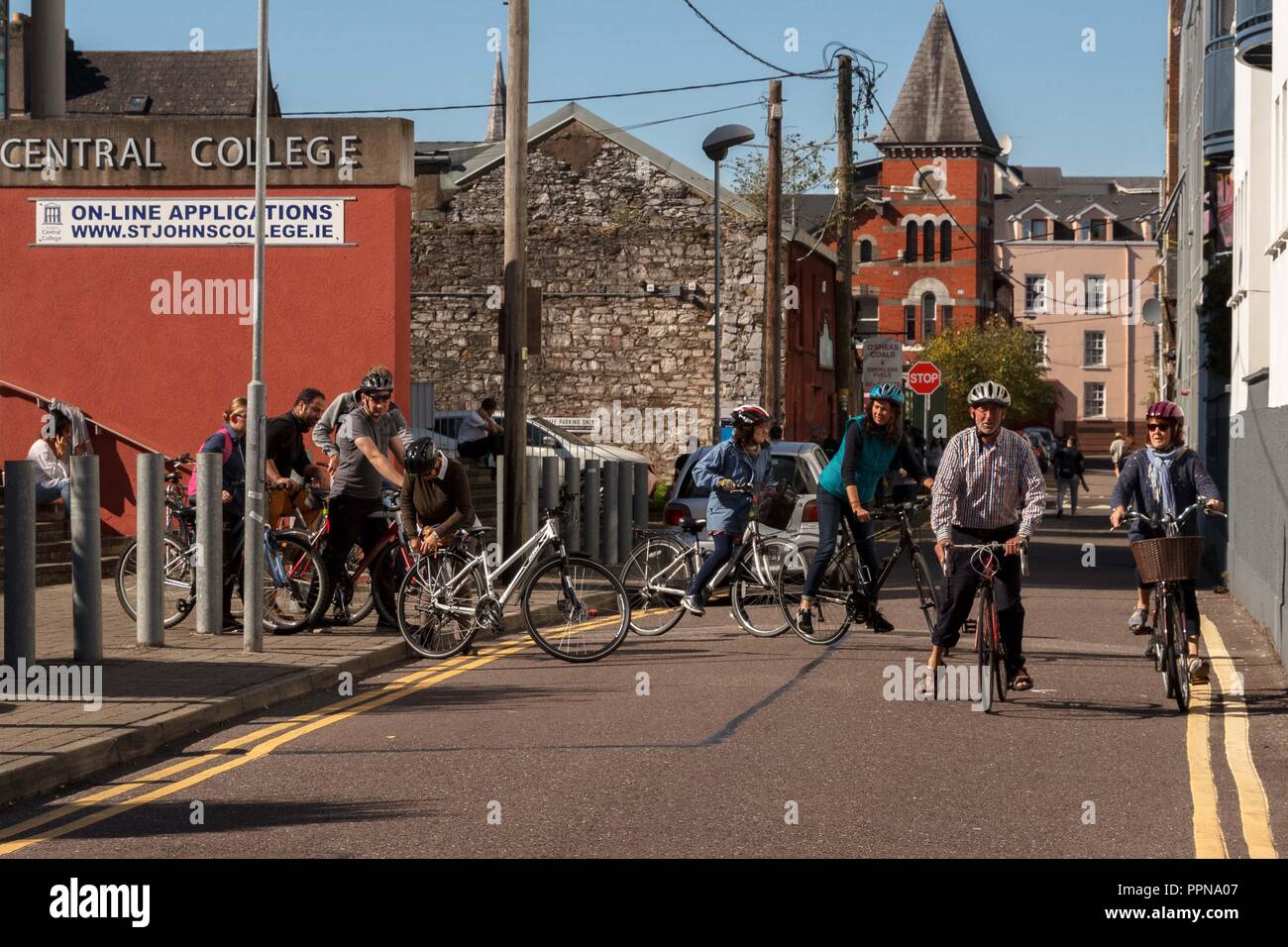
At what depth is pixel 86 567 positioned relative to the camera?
11.7 metres

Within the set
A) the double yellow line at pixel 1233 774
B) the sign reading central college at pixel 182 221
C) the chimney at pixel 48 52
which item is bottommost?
the double yellow line at pixel 1233 774

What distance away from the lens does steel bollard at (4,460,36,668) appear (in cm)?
1082

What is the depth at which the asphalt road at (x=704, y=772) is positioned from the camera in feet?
23.0

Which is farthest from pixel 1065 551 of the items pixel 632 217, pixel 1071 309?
pixel 1071 309

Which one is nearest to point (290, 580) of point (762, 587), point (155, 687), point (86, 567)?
point (86, 567)

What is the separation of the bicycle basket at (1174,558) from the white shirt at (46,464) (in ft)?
38.8

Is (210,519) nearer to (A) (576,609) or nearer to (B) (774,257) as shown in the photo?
(A) (576,609)

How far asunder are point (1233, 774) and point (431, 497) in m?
6.18

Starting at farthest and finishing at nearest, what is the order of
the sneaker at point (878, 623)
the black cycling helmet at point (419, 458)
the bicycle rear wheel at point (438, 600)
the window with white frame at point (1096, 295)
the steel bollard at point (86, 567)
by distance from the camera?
1. the window with white frame at point (1096, 295)
2. the sneaker at point (878, 623)
3. the bicycle rear wheel at point (438, 600)
4. the black cycling helmet at point (419, 458)
5. the steel bollard at point (86, 567)

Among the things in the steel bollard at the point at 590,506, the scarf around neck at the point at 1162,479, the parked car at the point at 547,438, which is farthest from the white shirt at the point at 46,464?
the scarf around neck at the point at 1162,479

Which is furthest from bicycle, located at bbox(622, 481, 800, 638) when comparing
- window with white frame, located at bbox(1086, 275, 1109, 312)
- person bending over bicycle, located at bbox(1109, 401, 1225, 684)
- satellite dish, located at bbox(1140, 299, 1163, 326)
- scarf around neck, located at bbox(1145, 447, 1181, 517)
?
window with white frame, located at bbox(1086, 275, 1109, 312)

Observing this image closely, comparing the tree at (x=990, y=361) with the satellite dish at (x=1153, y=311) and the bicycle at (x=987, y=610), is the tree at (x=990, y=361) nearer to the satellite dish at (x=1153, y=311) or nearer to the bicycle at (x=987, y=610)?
the satellite dish at (x=1153, y=311)

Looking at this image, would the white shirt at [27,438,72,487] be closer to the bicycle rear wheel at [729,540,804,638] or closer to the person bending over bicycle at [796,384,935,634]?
the bicycle rear wheel at [729,540,804,638]

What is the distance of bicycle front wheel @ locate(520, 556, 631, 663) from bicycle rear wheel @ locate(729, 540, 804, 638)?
1577mm
